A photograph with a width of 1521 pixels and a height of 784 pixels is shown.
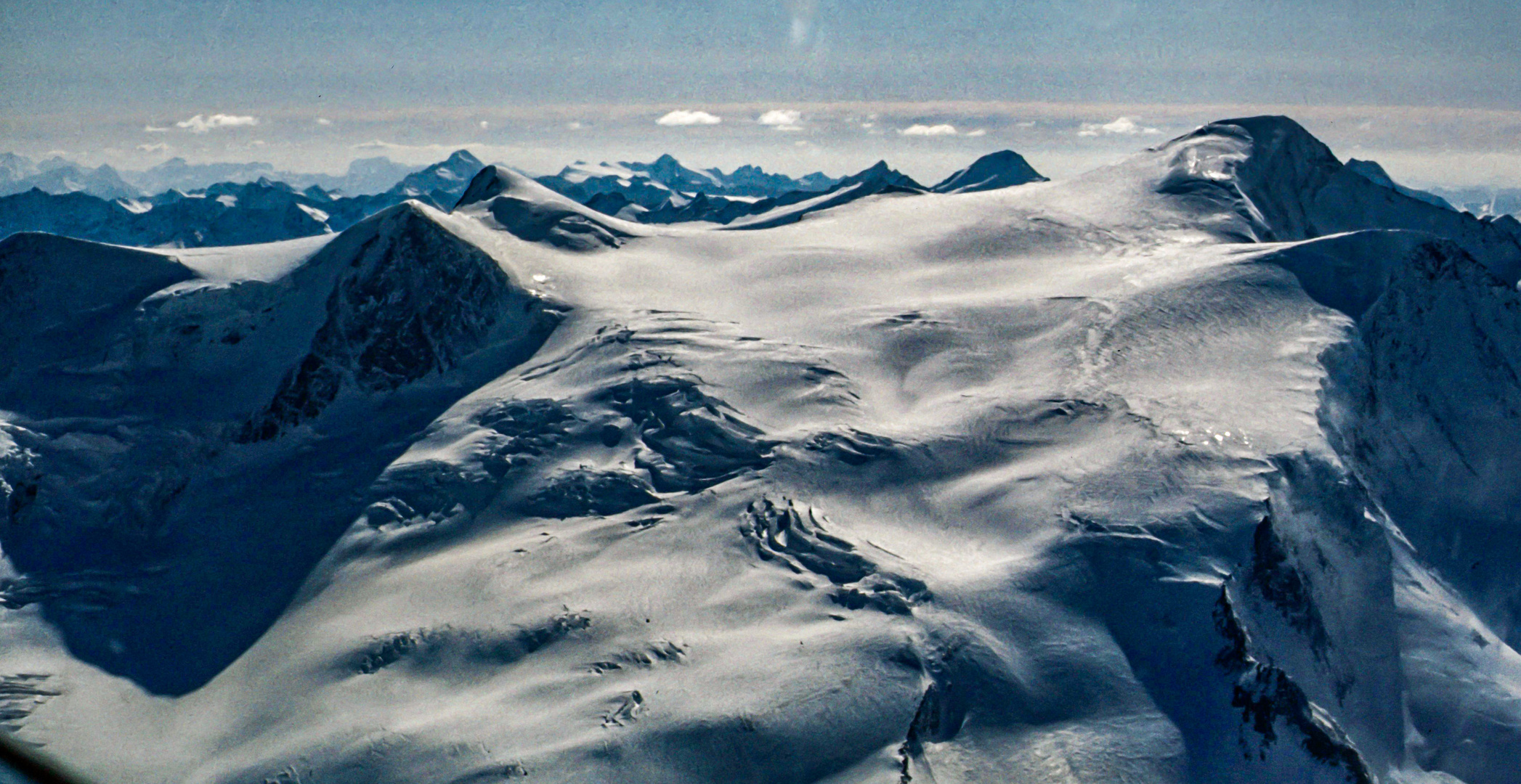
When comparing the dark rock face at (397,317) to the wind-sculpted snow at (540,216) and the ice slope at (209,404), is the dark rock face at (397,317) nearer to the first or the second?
the ice slope at (209,404)

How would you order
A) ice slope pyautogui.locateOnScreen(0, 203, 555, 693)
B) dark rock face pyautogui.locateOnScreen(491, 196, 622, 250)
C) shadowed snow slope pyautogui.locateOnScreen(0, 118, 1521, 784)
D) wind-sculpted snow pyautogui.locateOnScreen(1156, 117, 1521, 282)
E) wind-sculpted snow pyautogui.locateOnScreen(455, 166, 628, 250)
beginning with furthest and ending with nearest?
1. wind-sculpted snow pyautogui.locateOnScreen(1156, 117, 1521, 282)
2. wind-sculpted snow pyautogui.locateOnScreen(455, 166, 628, 250)
3. dark rock face pyautogui.locateOnScreen(491, 196, 622, 250)
4. ice slope pyautogui.locateOnScreen(0, 203, 555, 693)
5. shadowed snow slope pyautogui.locateOnScreen(0, 118, 1521, 784)

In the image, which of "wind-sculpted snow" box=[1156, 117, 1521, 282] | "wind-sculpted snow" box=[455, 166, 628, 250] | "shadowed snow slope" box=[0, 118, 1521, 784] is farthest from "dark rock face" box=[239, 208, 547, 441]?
"wind-sculpted snow" box=[1156, 117, 1521, 282]

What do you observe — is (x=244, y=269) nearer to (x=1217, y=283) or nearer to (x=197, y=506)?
(x=197, y=506)

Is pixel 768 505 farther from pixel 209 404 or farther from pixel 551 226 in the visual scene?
pixel 551 226

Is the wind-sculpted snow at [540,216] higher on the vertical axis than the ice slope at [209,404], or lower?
higher

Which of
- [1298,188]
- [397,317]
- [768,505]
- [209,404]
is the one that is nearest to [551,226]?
[397,317]

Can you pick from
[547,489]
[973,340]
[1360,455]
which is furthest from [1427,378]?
[547,489]

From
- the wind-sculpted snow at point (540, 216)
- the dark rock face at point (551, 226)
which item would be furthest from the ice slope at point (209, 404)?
the wind-sculpted snow at point (540, 216)

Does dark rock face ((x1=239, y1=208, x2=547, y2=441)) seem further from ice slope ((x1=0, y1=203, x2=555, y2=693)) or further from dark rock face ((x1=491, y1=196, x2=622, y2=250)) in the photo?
dark rock face ((x1=491, y1=196, x2=622, y2=250))
